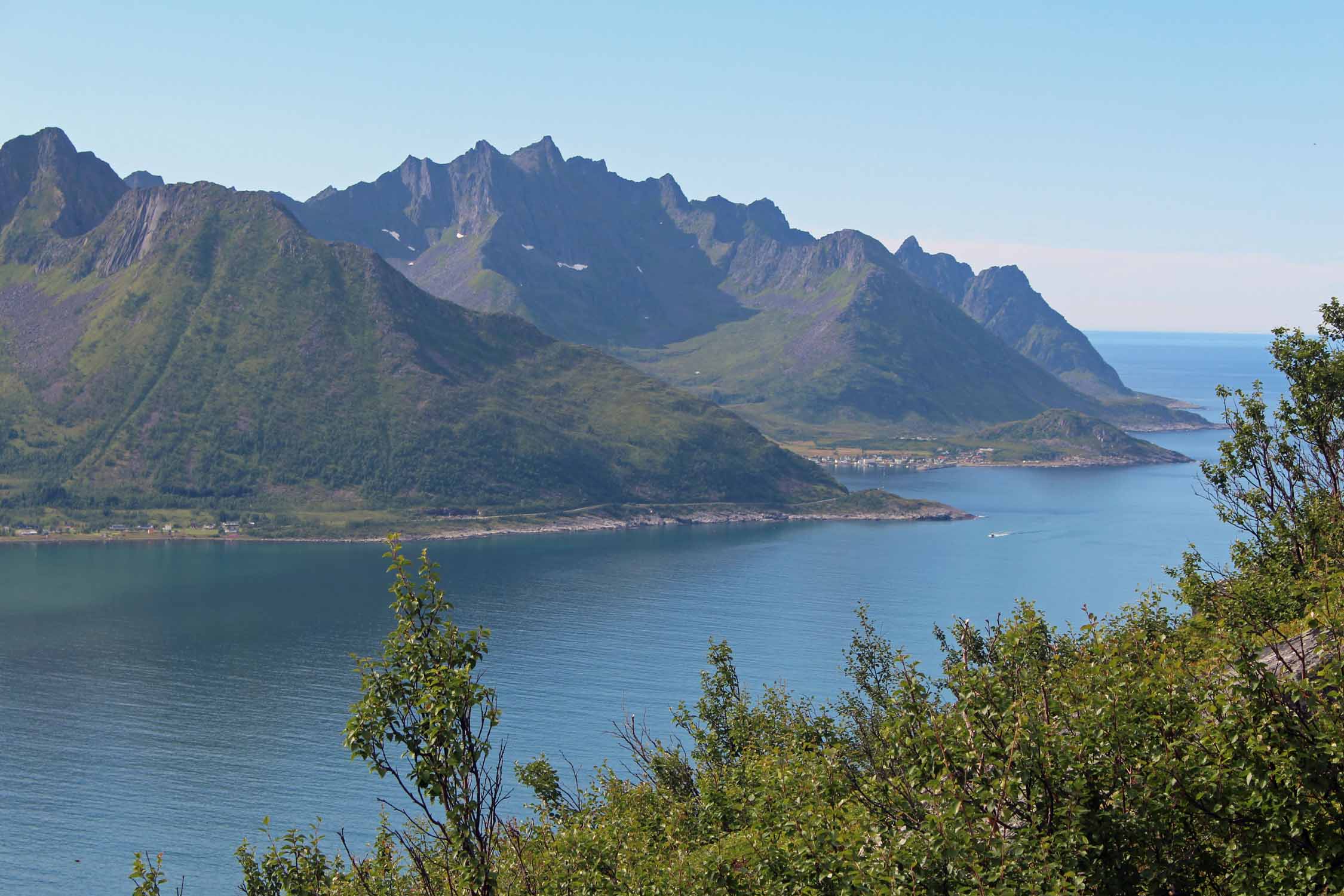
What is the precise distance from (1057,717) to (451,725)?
13.3 meters

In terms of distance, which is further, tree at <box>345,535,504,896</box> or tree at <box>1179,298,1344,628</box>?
tree at <box>1179,298,1344,628</box>

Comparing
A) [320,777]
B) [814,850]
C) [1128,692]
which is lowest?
[320,777]

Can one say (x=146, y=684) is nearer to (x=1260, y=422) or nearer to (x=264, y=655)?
(x=264, y=655)

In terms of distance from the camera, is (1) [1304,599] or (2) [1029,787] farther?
(1) [1304,599]

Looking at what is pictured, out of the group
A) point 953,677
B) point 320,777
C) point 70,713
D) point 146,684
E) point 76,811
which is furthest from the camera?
point 146,684

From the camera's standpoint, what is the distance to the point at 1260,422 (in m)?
62.3

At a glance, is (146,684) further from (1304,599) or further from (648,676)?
(1304,599)

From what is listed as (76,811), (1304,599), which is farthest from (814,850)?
(76,811)

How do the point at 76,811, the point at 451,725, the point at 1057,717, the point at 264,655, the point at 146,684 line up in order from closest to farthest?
the point at 451,725 → the point at 1057,717 → the point at 76,811 → the point at 146,684 → the point at 264,655

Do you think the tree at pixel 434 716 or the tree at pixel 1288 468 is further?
the tree at pixel 1288 468

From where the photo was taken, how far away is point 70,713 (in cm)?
16638

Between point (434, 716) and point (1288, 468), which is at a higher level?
point (1288, 468)

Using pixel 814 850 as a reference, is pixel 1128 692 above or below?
above

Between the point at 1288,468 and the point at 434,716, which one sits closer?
the point at 434,716
